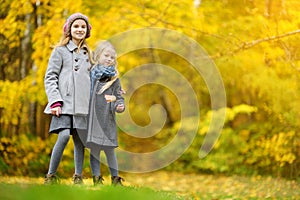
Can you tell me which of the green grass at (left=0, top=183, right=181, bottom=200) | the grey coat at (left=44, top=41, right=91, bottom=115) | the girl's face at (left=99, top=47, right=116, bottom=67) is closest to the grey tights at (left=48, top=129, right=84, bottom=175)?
the grey coat at (left=44, top=41, right=91, bottom=115)

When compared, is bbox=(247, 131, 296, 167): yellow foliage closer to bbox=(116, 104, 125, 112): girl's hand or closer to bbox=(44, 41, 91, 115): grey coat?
bbox=(116, 104, 125, 112): girl's hand

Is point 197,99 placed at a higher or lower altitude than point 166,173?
higher

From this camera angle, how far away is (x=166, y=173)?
1227 cm

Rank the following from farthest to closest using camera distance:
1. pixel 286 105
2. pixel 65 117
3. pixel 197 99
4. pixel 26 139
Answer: pixel 197 99 < pixel 286 105 < pixel 26 139 < pixel 65 117

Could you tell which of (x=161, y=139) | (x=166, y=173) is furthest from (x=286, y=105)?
(x=161, y=139)

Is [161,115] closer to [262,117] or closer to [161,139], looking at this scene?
[161,139]

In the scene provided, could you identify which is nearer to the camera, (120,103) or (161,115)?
(120,103)

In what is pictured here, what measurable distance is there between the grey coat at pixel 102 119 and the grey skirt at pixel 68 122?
74 millimetres

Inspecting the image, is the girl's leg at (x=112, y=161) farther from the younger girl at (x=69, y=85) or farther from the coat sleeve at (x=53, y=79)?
the coat sleeve at (x=53, y=79)

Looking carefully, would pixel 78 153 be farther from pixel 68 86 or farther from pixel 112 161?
pixel 68 86

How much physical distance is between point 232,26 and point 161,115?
3.97 m

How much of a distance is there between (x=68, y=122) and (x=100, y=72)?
21.1 inches

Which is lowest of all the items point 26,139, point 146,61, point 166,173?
point 166,173

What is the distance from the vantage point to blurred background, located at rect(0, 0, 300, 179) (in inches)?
341
